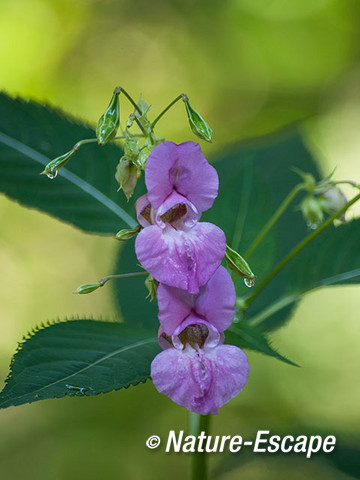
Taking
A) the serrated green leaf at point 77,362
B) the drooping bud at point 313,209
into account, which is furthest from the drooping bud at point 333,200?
the serrated green leaf at point 77,362

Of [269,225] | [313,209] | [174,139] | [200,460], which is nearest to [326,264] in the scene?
[313,209]

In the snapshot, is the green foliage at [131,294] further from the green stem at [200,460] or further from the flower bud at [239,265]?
the flower bud at [239,265]

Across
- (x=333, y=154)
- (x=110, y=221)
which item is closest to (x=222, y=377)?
(x=110, y=221)

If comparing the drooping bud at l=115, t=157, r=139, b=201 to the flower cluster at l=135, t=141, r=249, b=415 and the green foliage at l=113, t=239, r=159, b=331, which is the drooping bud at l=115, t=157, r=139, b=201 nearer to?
Answer: the flower cluster at l=135, t=141, r=249, b=415

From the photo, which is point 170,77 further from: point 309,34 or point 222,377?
point 222,377

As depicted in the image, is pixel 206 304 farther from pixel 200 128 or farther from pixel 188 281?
pixel 200 128
